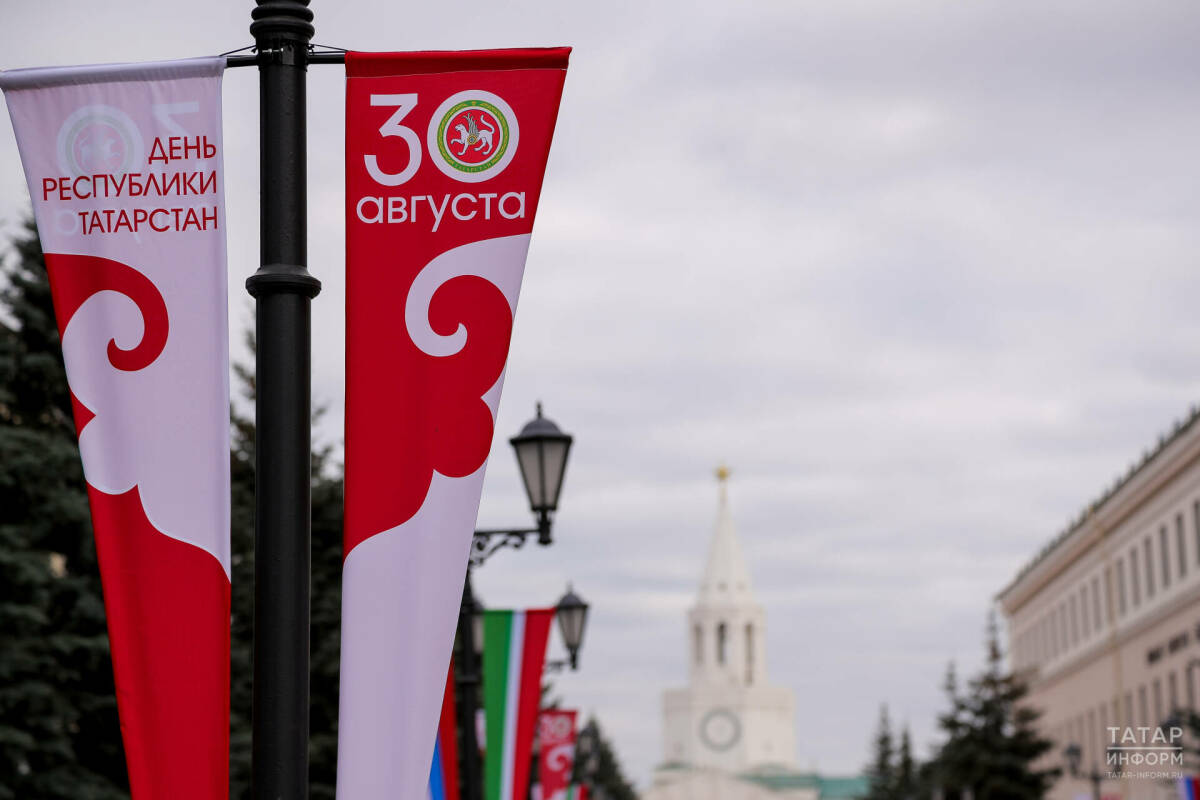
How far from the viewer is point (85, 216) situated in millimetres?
6316

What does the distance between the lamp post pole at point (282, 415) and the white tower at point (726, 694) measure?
181194 millimetres

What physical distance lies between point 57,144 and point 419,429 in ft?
5.35

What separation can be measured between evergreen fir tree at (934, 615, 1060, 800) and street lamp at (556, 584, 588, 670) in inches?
1761

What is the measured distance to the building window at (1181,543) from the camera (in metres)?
55.8

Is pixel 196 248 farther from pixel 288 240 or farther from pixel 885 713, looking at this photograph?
pixel 885 713

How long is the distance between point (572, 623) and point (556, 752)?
28.8 feet

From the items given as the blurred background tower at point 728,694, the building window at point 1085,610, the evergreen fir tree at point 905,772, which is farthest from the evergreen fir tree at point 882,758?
the building window at point 1085,610

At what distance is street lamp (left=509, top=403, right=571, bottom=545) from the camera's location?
14.4 meters

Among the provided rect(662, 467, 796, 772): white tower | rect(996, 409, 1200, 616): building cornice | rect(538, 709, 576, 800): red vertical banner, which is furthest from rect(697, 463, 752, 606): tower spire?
rect(538, 709, 576, 800): red vertical banner

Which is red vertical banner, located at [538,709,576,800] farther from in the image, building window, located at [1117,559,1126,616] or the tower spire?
the tower spire

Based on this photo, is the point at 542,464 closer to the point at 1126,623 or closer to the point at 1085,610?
the point at 1126,623

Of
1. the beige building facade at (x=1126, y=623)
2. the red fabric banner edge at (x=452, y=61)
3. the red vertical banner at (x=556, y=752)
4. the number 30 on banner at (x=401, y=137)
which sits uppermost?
the beige building facade at (x=1126, y=623)
